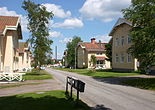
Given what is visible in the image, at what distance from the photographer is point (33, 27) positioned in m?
26.3

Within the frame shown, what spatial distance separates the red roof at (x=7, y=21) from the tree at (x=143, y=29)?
545 inches

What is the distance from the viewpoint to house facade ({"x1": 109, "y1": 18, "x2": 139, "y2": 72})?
107ft

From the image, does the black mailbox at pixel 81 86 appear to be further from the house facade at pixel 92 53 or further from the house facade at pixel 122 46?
the house facade at pixel 92 53

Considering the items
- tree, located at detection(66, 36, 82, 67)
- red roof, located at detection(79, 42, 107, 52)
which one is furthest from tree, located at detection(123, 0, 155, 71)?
tree, located at detection(66, 36, 82, 67)

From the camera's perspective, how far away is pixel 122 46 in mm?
34719

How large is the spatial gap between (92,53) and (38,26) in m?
31.9

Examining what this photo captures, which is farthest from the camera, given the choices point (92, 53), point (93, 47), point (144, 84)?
point (93, 47)

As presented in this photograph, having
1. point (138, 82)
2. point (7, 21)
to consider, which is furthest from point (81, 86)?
point (7, 21)

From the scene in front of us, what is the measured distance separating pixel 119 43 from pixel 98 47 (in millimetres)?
22457

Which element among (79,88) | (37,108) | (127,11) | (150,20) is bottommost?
(37,108)

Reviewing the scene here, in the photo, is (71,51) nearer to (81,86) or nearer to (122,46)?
(122,46)

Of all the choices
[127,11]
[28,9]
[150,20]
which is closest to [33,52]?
[28,9]

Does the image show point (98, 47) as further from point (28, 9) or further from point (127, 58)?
point (28, 9)

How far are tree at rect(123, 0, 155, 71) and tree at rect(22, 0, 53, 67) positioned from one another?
12815mm
